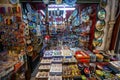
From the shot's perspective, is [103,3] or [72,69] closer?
[72,69]

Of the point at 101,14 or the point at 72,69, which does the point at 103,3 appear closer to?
the point at 101,14

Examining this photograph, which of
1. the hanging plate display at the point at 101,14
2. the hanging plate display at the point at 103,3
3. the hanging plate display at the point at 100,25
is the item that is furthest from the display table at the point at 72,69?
the hanging plate display at the point at 103,3

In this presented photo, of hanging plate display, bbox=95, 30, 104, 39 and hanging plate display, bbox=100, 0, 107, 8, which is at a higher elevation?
hanging plate display, bbox=100, 0, 107, 8

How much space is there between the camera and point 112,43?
13.5ft

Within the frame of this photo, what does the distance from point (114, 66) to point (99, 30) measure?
1514 mm

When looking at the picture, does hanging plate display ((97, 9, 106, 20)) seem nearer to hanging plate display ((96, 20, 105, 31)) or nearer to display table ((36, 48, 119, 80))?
hanging plate display ((96, 20, 105, 31))

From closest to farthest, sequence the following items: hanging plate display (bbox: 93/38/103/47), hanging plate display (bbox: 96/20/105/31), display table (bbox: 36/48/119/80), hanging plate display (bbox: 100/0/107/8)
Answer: display table (bbox: 36/48/119/80)
hanging plate display (bbox: 100/0/107/8)
hanging plate display (bbox: 96/20/105/31)
hanging plate display (bbox: 93/38/103/47)

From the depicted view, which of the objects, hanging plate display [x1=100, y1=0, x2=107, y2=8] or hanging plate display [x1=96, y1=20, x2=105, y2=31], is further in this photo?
hanging plate display [x1=96, y1=20, x2=105, y2=31]

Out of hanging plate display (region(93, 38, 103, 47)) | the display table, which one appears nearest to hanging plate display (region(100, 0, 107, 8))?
hanging plate display (region(93, 38, 103, 47))

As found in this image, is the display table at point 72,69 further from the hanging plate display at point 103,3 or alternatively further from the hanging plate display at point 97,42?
the hanging plate display at point 103,3

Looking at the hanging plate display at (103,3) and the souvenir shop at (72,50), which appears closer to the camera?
the souvenir shop at (72,50)

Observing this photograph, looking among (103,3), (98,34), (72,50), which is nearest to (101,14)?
(103,3)

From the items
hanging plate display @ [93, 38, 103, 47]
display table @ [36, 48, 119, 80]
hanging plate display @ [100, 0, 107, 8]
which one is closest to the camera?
display table @ [36, 48, 119, 80]

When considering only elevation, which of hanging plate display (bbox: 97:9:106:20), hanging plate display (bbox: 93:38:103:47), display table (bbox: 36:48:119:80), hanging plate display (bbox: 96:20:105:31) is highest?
hanging plate display (bbox: 97:9:106:20)
